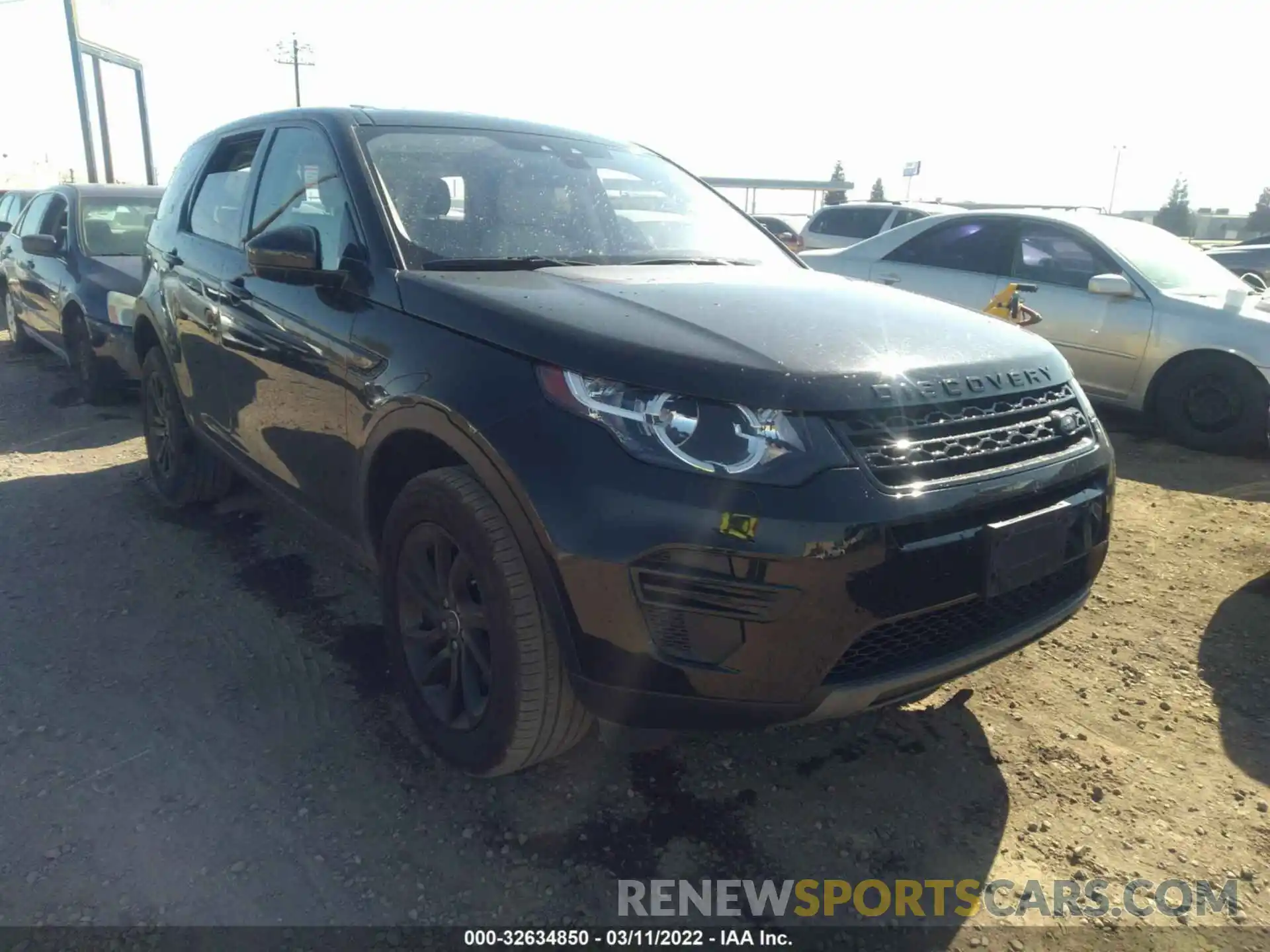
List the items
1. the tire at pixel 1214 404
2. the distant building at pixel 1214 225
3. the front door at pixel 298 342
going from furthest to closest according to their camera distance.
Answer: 1. the distant building at pixel 1214 225
2. the tire at pixel 1214 404
3. the front door at pixel 298 342

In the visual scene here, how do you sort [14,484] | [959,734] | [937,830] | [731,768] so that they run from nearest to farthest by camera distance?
[937,830] < [731,768] < [959,734] < [14,484]

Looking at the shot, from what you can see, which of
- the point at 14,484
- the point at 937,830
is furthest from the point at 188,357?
the point at 937,830

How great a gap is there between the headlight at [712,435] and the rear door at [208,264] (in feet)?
7.04

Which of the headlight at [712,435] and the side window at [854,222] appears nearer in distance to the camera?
the headlight at [712,435]

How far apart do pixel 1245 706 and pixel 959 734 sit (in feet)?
3.28

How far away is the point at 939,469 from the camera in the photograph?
200 centimetres

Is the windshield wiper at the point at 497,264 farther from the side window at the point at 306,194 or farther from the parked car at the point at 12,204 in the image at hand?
the parked car at the point at 12,204

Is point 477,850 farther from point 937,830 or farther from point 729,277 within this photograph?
point 729,277

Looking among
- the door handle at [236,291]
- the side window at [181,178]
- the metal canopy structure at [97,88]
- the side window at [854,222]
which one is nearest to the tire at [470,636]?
the door handle at [236,291]

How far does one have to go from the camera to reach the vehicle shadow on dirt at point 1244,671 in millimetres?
2688

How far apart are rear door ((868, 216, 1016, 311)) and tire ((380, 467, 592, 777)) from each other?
5.19 m

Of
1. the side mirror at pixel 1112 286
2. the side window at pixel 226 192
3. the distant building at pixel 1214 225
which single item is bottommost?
the distant building at pixel 1214 225

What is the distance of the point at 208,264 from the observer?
376 cm

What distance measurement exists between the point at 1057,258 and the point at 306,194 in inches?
214
